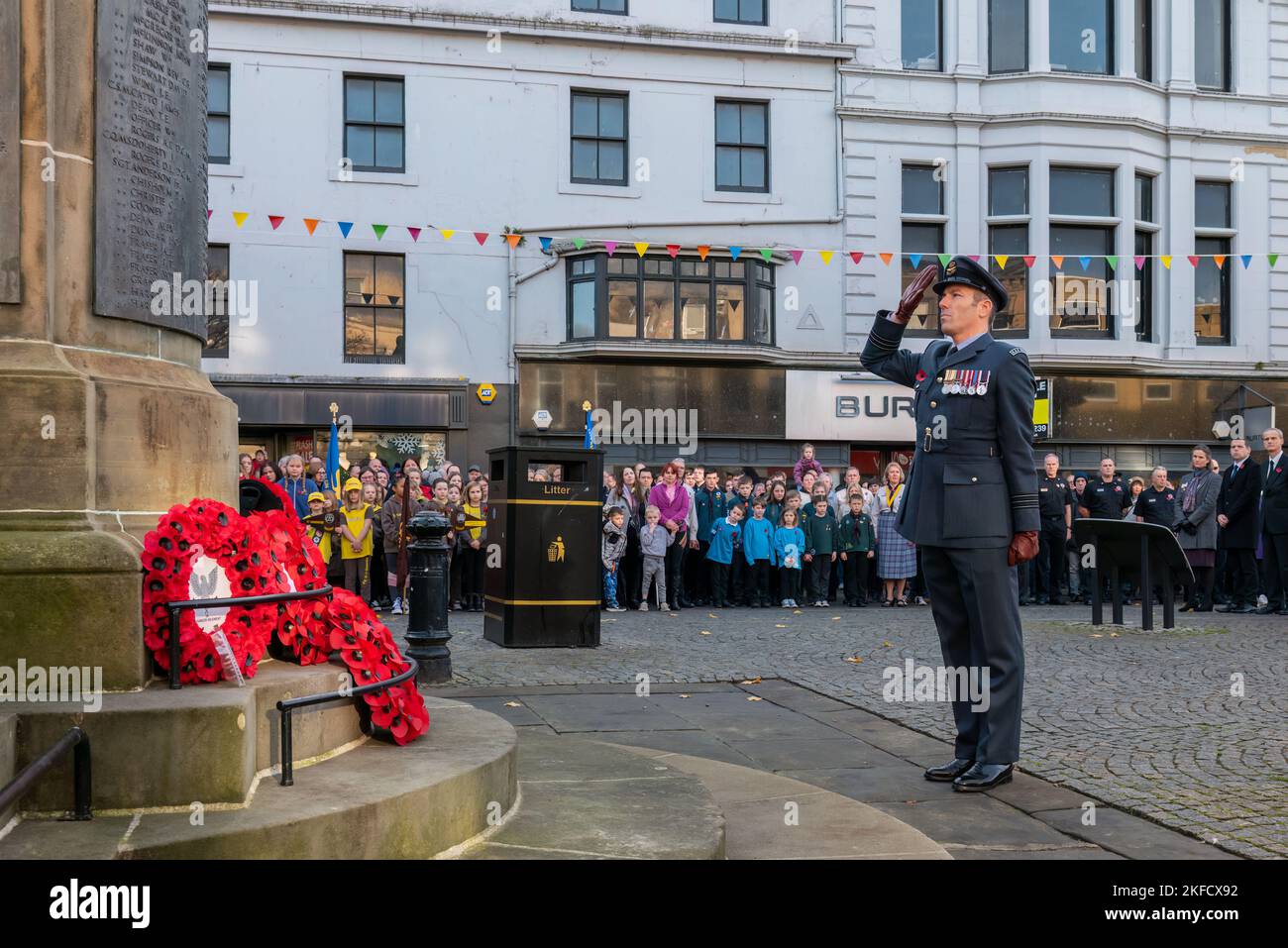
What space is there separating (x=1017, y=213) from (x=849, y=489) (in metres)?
9.56

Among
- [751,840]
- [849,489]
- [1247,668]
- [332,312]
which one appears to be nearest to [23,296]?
[751,840]

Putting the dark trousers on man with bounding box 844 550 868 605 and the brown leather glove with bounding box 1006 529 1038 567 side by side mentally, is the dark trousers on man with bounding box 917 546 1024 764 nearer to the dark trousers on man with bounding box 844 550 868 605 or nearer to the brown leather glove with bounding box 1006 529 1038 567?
the brown leather glove with bounding box 1006 529 1038 567

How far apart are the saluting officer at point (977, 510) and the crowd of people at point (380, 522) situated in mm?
9894

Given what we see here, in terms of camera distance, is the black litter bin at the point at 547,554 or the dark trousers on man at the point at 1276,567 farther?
the dark trousers on man at the point at 1276,567

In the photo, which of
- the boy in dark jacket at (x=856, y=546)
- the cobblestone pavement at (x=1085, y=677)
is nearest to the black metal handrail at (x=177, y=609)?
the cobblestone pavement at (x=1085, y=677)

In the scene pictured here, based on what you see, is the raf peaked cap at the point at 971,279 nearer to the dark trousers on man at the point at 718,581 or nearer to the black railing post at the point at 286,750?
the black railing post at the point at 286,750

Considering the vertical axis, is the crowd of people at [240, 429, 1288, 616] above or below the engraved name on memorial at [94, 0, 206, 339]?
below

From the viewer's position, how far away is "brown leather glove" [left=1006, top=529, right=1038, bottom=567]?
19.5 ft

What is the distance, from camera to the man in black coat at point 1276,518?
16.0 metres

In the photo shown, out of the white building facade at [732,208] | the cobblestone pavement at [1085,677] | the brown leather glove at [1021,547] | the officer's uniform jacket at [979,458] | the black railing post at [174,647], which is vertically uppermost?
the white building facade at [732,208]

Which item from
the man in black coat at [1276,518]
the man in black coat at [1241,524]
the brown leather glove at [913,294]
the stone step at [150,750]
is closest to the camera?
the stone step at [150,750]

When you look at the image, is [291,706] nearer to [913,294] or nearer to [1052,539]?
[913,294]


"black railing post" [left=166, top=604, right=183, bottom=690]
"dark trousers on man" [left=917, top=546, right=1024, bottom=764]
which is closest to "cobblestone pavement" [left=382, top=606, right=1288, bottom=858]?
"dark trousers on man" [left=917, top=546, right=1024, bottom=764]

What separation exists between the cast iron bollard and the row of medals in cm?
453
